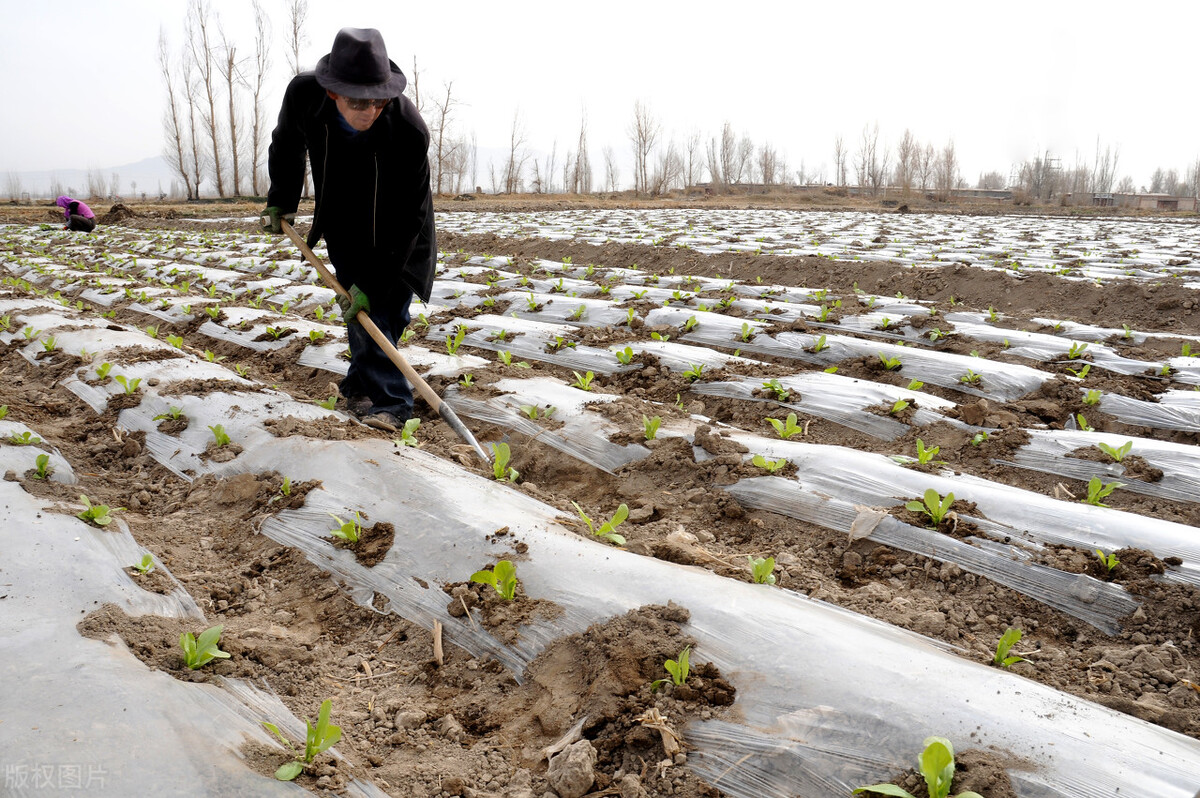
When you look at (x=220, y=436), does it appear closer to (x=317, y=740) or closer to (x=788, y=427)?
(x=317, y=740)

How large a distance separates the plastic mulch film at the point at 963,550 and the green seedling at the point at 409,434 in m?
1.37

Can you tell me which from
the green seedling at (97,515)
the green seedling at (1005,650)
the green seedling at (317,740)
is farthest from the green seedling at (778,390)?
the green seedling at (97,515)

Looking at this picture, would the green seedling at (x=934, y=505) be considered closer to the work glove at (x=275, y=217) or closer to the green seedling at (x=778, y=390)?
the green seedling at (x=778, y=390)

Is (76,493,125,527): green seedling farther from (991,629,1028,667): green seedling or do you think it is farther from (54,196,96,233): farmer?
(54,196,96,233): farmer

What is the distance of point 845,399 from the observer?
12.2 feet

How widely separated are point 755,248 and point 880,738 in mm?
10089

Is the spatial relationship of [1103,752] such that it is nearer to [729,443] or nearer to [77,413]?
[729,443]

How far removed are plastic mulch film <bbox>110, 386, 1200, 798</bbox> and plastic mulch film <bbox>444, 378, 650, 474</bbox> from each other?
0.70 m

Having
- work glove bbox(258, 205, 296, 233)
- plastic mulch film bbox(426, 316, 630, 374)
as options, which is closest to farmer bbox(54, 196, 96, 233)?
plastic mulch film bbox(426, 316, 630, 374)

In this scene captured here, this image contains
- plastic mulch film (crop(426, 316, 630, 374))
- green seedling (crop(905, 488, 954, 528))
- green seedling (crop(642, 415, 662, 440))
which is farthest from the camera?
plastic mulch film (crop(426, 316, 630, 374))

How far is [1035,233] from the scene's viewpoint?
1444cm

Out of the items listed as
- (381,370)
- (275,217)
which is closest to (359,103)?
(275,217)

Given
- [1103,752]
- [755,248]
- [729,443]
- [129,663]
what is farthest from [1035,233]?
[129,663]

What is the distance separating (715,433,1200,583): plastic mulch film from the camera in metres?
2.23
